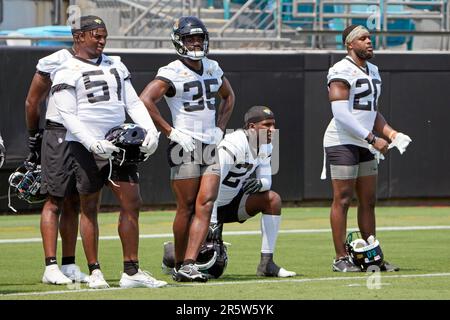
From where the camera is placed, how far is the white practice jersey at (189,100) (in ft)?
30.7

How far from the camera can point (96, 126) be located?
8.80m

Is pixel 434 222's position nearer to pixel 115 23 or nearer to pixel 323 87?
pixel 323 87

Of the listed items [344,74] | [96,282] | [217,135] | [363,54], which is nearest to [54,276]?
[96,282]

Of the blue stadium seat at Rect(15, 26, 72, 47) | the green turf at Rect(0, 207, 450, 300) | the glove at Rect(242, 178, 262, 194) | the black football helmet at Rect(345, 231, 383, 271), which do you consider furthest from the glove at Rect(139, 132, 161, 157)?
the blue stadium seat at Rect(15, 26, 72, 47)

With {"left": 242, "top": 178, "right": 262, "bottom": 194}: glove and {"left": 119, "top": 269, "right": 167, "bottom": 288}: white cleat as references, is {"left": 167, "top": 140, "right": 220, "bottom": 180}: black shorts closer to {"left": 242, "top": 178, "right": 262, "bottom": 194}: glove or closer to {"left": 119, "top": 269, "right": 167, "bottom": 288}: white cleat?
{"left": 242, "top": 178, "right": 262, "bottom": 194}: glove

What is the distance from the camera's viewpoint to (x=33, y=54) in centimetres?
1561

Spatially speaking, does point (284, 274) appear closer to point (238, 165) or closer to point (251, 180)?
point (251, 180)

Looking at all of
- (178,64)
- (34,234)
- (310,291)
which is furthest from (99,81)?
(34,234)

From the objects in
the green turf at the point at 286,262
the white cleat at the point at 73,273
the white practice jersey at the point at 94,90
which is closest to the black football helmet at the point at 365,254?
the green turf at the point at 286,262

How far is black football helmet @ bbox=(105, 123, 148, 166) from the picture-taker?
851 centimetres

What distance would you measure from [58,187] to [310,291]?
212 centimetres

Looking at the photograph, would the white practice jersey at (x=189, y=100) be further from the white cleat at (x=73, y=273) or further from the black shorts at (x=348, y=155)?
the black shorts at (x=348, y=155)

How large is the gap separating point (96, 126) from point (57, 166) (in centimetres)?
51

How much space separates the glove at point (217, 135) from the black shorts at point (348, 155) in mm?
1313
